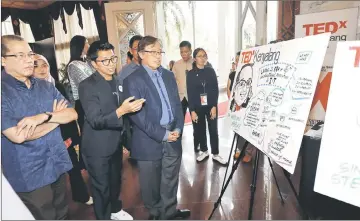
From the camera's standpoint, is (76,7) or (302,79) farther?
(76,7)

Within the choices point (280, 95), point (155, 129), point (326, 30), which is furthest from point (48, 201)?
point (326, 30)

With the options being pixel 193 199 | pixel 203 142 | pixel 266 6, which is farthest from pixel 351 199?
pixel 266 6

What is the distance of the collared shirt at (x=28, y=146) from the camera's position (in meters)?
1.21

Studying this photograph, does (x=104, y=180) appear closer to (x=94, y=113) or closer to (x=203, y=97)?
(x=94, y=113)

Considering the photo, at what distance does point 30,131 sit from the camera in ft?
4.01

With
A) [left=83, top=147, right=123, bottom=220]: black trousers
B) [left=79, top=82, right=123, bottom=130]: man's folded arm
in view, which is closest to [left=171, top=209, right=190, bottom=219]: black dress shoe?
[left=83, top=147, right=123, bottom=220]: black trousers

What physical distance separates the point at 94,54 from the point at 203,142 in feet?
6.13

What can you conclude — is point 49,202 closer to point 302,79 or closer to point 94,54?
point 94,54

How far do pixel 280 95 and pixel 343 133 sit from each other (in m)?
0.33

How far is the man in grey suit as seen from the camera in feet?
5.38

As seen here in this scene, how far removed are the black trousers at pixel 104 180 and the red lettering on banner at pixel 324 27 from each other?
2.28 meters

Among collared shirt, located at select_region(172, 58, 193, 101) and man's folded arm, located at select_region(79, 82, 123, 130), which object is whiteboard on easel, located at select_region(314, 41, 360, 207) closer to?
man's folded arm, located at select_region(79, 82, 123, 130)

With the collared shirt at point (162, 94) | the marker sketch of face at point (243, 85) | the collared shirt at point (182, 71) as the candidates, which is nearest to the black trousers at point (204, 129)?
the collared shirt at point (182, 71)

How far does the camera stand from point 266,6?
12.7 ft
